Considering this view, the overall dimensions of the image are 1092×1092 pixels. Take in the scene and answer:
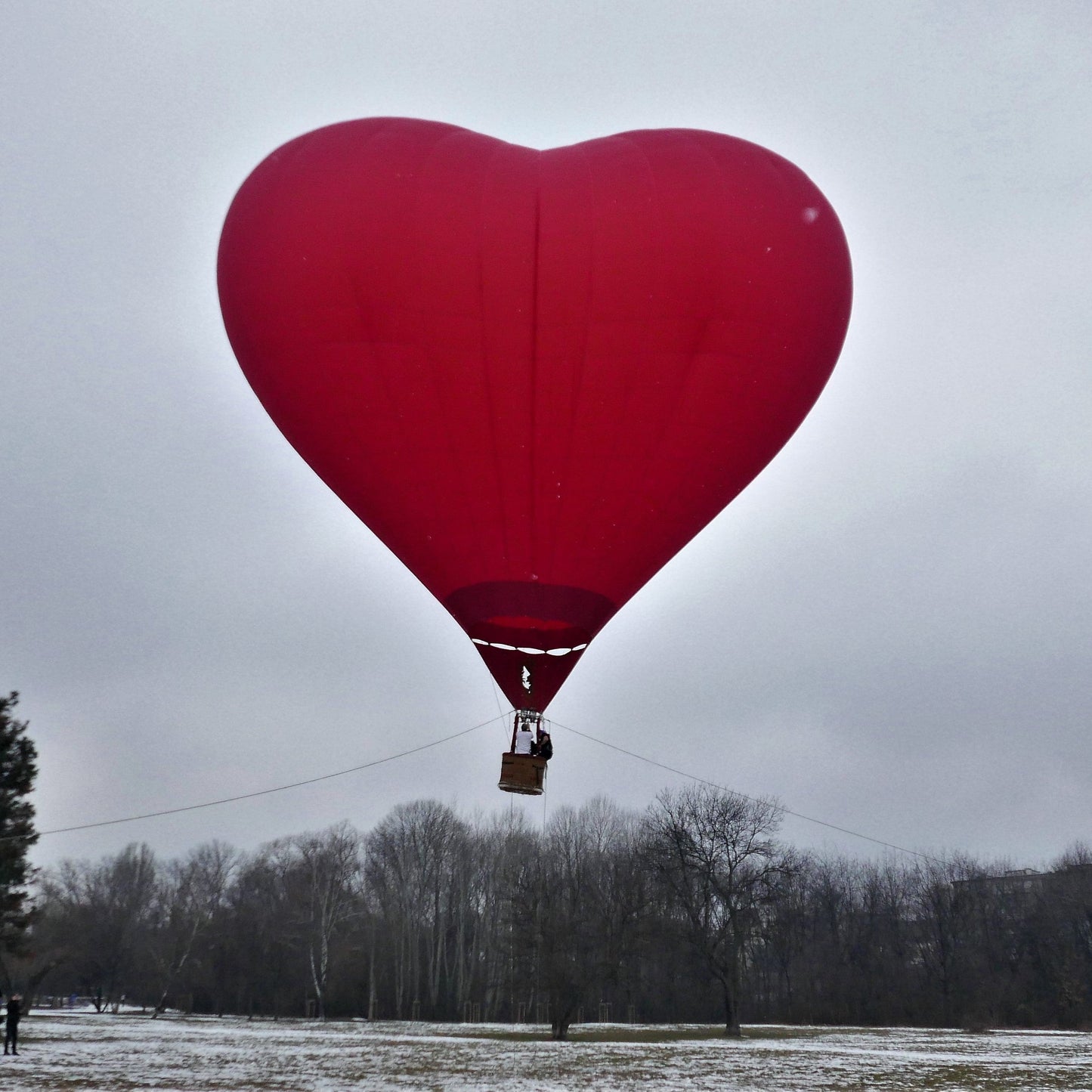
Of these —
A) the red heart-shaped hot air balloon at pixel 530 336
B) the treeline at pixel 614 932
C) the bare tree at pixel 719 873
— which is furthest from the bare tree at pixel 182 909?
the red heart-shaped hot air balloon at pixel 530 336

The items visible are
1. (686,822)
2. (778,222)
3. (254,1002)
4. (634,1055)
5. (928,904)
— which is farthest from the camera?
(928,904)

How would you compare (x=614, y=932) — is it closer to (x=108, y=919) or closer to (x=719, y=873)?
(x=719, y=873)

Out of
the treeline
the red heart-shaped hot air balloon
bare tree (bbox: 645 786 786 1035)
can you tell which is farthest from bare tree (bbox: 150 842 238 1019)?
the red heart-shaped hot air balloon

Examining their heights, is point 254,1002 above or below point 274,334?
below

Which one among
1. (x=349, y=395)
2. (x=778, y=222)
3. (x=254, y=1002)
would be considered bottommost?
(x=254, y=1002)

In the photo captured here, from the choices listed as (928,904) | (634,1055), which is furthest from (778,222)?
(928,904)

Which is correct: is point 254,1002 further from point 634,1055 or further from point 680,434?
point 680,434
